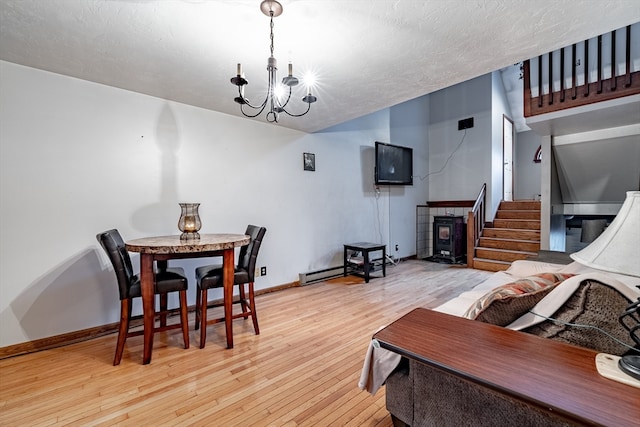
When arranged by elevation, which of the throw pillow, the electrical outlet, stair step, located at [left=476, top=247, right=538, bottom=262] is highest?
the electrical outlet

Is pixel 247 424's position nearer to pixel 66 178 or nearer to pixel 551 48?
pixel 66 178

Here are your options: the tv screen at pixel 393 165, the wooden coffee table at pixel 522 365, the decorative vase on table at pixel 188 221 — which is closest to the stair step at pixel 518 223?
the tv screen at pixel 393 165

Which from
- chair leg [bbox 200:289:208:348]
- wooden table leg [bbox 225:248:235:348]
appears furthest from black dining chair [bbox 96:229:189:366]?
wooden table leg [bbox 225:248:235:348]

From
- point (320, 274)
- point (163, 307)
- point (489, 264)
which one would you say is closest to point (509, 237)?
point (489, 264)

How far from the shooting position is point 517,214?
208 inches

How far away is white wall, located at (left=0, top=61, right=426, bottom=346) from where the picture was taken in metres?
2.15

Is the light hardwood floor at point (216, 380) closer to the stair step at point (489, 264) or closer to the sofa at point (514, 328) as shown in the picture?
the sofa at point (514, 328)

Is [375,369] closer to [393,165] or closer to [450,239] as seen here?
[393,165]

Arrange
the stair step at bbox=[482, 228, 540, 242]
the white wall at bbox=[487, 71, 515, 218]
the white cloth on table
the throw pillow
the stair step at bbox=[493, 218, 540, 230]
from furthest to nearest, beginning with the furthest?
the white wall at bbox=[487, 71, 515, 218], the stair step at bbox=[493, 218, 540, 230], the stair step at bbox=[482, 228, 540, 242], the white cloth on table, the throw pillow

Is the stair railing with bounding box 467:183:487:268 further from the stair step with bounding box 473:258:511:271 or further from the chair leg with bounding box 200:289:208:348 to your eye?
the chair leg with bounding box 200:289:208:348

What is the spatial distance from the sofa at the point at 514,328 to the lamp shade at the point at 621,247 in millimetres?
91

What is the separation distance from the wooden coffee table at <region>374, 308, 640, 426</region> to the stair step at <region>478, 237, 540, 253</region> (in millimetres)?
4536

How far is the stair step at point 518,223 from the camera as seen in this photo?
486 cm

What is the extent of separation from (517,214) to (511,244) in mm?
924
